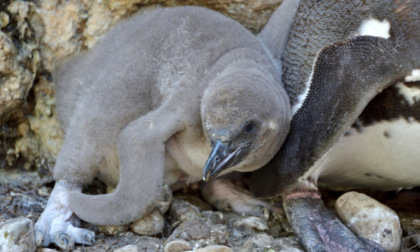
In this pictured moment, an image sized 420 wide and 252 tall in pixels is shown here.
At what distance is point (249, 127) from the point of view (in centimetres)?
189

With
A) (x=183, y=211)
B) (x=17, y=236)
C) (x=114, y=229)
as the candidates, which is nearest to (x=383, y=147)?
(x=183, y=211)

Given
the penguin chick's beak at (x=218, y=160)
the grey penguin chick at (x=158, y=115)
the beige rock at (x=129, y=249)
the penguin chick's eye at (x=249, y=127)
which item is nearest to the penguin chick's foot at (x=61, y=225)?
the grey penguin chick at (x=158, y=115)

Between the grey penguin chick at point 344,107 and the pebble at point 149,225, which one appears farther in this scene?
the pebble at point 149,225

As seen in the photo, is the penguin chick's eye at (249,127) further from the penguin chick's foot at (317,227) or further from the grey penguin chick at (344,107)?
the penguin chick's foot at (317,227)

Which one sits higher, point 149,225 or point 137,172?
point 137,172

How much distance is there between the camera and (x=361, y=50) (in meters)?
1.87

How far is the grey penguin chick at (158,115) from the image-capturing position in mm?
1895

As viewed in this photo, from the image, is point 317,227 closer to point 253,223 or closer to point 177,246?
point 253,223

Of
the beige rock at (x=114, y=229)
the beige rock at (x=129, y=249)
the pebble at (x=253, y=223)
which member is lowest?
the pebble at (x=253, y=223)

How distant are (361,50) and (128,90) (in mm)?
727

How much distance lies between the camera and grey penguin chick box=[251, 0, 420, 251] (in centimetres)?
185

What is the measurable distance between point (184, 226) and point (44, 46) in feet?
2.95

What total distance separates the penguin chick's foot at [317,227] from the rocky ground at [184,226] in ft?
0.17

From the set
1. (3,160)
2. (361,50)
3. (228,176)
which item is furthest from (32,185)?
(361,50)
